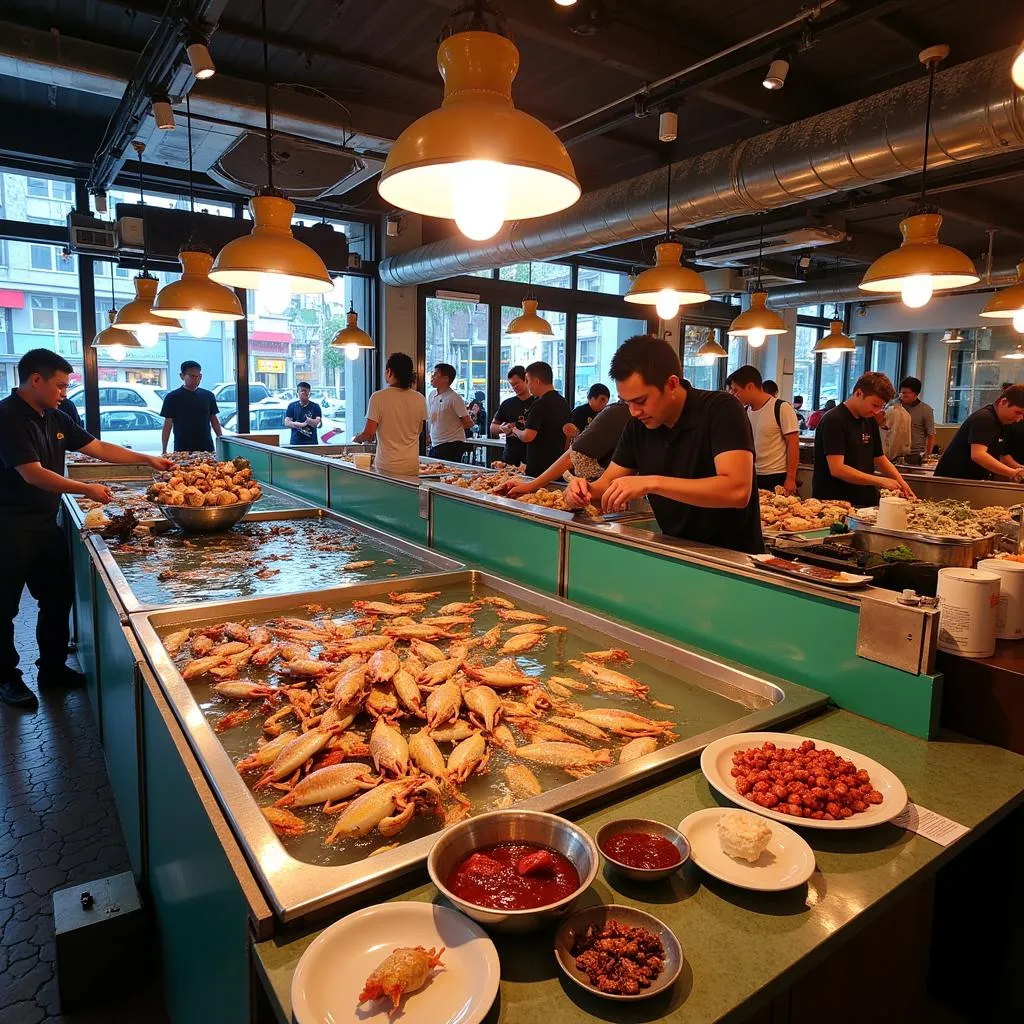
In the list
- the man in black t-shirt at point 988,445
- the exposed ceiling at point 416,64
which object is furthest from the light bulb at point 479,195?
the man in black t-shirt at point 988,445

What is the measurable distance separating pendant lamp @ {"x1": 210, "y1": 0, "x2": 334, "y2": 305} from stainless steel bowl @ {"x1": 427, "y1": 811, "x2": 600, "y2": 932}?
248 centimetres

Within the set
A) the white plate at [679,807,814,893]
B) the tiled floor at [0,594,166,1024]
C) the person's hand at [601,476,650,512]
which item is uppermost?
the person's hand at [601,476,650,512]

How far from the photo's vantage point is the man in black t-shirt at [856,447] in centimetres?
454

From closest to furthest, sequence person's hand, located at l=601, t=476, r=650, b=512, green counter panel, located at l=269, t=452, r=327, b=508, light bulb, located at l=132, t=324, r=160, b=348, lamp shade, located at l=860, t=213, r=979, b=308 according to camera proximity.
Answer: person's hand, located at l=601, t=476, r=650, b=512
lamp shade, located at l=860, t=213, r=979, b=308
green counter panel, located at l=269, t=452, r=327, b=508
light bulb, located at l=132, t=324, r=160, b=348

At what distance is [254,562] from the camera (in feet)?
11.6

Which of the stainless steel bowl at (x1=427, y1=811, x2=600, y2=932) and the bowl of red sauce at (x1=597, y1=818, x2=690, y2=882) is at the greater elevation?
the stainless steel bowl at (x1=427, y1=811, x2=600, y2=932)

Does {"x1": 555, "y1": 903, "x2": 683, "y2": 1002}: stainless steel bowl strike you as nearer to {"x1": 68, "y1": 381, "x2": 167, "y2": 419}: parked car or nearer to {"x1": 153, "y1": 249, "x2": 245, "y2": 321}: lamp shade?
{"x1": 153, "y1": 249, "x2": 245, "y2": 321}: lamp shade

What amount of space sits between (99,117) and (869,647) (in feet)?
31.3

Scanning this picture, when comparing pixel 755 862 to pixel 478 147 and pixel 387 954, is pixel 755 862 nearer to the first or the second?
pixel 387 954

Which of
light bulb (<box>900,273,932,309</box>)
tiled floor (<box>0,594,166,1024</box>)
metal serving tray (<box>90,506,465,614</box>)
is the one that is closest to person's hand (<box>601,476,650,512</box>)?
metal serving tray (<box>90,506,465,614</box>)

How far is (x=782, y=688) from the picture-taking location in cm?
198

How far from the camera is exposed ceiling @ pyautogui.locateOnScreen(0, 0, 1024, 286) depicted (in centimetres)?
488

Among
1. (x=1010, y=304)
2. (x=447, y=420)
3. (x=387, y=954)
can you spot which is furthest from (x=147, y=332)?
(x=1010, y=304)

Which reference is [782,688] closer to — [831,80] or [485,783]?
[485,783]
